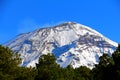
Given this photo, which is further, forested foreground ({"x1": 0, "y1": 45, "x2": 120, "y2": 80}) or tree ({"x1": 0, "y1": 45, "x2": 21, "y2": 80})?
forested foreground ({"x1": 0, "y1": 45, "x2": 120, "y2": 80})

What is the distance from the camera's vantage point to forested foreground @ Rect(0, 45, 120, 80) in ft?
215

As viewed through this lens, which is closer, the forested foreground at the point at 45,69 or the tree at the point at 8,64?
the tree at the point at 8,64

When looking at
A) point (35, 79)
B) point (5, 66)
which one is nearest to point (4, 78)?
point (5, 66)

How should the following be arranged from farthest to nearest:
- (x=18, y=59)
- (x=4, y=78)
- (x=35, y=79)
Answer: (x=35, y=79), (x=18, y=59), (x=4, y=78)

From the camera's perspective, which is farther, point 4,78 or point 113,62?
point 113,62

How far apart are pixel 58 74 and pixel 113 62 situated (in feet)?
28.8

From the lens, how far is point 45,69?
7181 cm

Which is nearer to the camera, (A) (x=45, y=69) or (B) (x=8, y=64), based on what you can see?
(B) (x=8, y=64)

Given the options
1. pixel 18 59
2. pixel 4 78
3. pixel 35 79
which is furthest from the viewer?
pixel 35 79

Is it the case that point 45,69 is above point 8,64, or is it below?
above

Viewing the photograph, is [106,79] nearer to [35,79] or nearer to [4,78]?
[35,79]

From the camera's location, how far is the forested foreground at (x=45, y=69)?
6550cm

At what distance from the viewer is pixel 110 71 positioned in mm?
73062

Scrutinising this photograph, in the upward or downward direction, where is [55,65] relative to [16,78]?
upward
